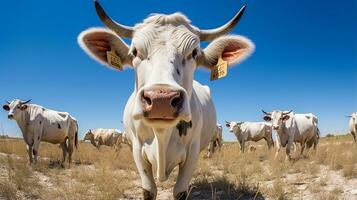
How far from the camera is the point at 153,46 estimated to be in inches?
143

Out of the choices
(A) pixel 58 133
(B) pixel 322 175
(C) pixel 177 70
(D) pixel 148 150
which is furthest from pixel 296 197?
(A) pixel 58 133

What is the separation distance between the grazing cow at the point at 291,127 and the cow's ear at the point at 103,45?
9.68 m

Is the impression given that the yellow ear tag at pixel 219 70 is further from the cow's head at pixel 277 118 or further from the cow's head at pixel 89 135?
the cow's head at pixel 89 135

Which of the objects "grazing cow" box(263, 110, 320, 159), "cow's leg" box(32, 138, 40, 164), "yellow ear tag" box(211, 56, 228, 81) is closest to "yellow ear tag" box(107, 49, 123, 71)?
"yellow ear tag" box(211, 56, 228, 81)

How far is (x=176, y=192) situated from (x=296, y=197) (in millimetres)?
2759

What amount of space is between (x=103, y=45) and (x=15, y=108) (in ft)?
30.7

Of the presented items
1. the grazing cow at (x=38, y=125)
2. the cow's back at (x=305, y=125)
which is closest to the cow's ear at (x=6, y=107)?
the grazing cow at (x=38, y=125)

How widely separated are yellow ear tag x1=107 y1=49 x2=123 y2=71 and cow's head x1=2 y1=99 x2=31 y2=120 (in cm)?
926

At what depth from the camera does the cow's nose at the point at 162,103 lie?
2811 millimetres

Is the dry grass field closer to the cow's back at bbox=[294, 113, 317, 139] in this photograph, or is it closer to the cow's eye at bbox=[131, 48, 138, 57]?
the cow's eye at bbox=[131, 48, 138, 57]

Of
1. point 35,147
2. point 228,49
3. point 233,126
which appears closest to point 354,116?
point 233,126

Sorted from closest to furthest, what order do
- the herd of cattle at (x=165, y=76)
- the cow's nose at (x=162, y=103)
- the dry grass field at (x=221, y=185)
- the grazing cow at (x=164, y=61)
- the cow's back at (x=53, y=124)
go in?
1. the cow's nose at (x=162, y=103)
2. the herd of cattle at (x=165, y=76)
3. the grazing cow at (x=164, y=61)
4. the dry grass field at (x=221, y=185)
5. the cow's back at (x=53, y=124)

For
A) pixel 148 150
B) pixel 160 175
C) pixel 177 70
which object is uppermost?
pixel 177 70

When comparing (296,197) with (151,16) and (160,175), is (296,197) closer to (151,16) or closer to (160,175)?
(160,175)
